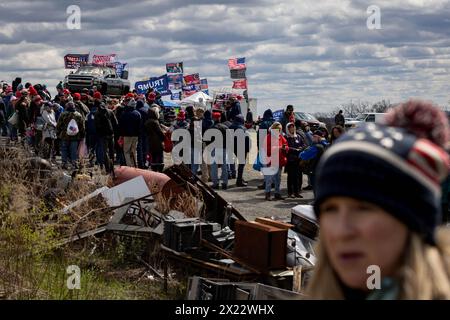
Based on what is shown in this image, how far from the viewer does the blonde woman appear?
5.74 ft

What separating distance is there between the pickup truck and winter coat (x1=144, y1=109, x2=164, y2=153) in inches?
794

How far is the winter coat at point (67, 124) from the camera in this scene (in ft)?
56.0

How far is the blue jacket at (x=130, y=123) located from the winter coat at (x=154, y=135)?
393 mm

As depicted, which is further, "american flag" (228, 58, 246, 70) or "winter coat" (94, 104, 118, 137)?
"american flag" (228, 58, 246, 70)

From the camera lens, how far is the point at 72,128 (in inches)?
664

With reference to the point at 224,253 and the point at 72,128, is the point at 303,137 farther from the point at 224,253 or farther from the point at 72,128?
the point at 224,253

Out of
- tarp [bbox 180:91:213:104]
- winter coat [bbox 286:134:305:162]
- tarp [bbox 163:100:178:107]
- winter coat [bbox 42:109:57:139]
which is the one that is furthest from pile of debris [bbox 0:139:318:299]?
tarp [bbox 163:100:178:107]

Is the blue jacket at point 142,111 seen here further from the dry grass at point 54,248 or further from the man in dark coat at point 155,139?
the dry grass at point 54,248

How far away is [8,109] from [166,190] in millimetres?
12282

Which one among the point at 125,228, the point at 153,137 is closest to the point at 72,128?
the point at 153,137

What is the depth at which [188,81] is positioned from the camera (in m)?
44.7

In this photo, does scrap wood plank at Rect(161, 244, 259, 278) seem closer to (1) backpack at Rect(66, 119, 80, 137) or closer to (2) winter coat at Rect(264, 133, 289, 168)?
(2) winter coat at Rect(264, 133, 289, 168)

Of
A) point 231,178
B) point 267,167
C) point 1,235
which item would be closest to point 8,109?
point 231,178

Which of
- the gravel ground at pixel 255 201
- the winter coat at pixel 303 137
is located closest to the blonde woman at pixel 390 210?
the gravel ground at pixel 255 201
